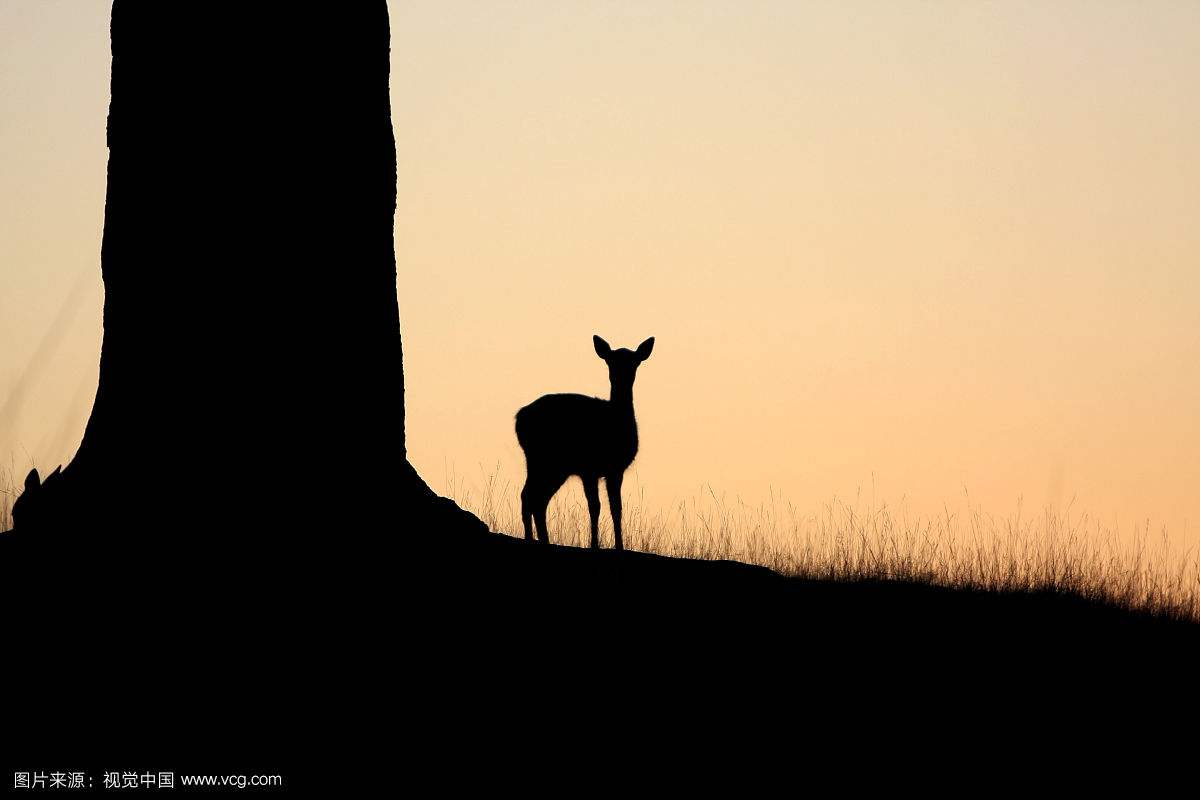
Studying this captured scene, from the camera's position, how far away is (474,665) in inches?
306

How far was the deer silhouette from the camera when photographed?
13.5 meters

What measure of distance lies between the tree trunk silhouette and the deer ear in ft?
15.8

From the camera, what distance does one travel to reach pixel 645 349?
44.5ft

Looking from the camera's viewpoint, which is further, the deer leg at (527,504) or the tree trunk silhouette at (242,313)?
the deer leg at (527,504)

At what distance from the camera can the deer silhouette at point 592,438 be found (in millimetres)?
13539

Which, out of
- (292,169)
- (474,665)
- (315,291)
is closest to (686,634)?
(474,665)

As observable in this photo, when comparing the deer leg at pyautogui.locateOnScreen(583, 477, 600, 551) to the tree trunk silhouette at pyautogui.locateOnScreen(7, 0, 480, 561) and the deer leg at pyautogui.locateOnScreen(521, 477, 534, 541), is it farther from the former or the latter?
the tree trunk silhouette at pyautogui.locateOnScreen(7, 0, 480, 561)

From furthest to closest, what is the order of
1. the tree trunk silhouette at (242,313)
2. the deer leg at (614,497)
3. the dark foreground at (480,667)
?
the deer leg at (614,497) < the tree trunk silhouette at (242,313) < the dark foreground at (480,667)

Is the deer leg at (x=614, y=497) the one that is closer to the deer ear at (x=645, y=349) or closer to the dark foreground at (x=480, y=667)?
the deer ear at (x=645, y=349)

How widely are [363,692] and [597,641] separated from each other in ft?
4.13

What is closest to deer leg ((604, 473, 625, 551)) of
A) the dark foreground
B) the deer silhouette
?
the deer silhouette

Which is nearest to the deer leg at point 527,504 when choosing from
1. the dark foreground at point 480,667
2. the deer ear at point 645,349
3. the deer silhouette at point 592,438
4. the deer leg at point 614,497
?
the deer silhouette at point 592,438

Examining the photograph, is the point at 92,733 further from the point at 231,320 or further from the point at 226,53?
the point at 226,53

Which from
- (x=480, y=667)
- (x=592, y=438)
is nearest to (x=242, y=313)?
(x=480, y=667)
